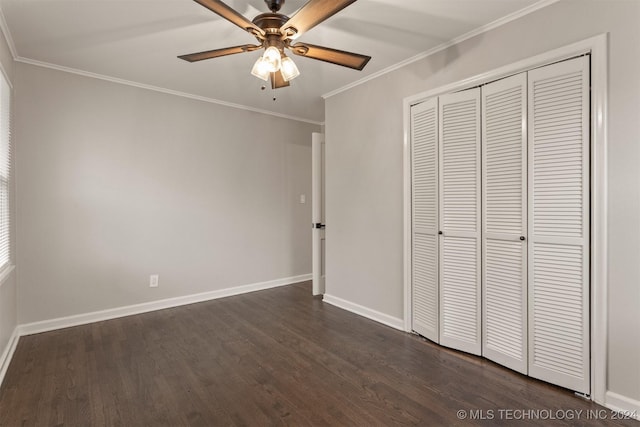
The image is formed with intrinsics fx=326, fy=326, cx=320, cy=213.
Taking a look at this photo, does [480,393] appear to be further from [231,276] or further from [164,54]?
[164,54]

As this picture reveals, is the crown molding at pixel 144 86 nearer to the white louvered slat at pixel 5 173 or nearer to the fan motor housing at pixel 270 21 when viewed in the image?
the white louvered slat at pixel 5 173

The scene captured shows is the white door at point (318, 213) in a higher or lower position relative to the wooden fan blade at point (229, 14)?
lower

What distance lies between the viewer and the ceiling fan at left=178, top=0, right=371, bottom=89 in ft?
5.25

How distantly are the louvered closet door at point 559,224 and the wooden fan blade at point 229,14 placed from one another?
1797 millimetres

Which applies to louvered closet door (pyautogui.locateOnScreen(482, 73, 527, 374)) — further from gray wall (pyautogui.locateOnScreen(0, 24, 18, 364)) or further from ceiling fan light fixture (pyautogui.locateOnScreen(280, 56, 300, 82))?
gray wall (pyautogui.locateOnScreen(0, 24, 18, 364))

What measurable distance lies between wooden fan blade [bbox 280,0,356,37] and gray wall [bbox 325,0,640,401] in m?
1.41

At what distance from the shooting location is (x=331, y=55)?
6.66 ft

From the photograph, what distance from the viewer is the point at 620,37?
1.81 meters

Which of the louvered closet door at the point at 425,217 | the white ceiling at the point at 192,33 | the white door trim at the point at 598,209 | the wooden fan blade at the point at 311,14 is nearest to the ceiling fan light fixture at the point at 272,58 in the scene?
the wooden fan blade at the point at 311,14

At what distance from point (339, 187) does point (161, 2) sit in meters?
2.32

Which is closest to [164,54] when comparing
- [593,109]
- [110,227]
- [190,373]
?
[110,227]

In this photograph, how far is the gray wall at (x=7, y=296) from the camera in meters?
2.33

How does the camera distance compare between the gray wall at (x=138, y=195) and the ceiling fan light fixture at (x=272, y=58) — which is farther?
the gray wall at (x=138, y=195)

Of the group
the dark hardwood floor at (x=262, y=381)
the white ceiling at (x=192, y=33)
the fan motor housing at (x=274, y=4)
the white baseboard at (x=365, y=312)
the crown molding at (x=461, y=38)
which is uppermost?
the white ceiling at (x=192, y=33)
